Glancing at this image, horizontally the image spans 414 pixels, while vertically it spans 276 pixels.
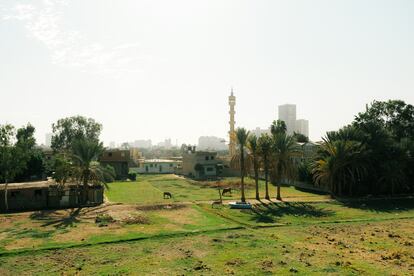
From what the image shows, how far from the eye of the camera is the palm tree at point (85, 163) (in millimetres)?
43906

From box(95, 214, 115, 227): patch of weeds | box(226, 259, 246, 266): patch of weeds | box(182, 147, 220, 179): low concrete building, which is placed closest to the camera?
box(226, 259, 246, 266): patch of weeds

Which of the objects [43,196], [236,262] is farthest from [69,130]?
[236,262]

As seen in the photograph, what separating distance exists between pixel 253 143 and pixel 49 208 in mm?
25836

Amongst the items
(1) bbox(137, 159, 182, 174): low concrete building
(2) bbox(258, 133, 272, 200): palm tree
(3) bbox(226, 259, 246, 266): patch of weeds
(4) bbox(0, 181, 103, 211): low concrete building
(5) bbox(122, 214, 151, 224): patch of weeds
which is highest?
(2) bbox(258, 133, 272, 200): palm tree

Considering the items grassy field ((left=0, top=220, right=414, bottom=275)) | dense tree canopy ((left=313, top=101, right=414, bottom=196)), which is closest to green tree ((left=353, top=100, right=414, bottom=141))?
dense tree canopy ((left=313, top=101, right=414, bottom=196))

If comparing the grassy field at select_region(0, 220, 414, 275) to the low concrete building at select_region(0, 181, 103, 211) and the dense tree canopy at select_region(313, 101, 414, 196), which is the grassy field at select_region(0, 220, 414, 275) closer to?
the low concrete building at select_region(0, 181, 103, 211)

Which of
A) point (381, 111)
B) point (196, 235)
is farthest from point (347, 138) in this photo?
point (196, 235)

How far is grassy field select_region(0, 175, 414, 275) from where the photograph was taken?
22.9 meters

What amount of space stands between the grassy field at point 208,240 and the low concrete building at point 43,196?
2.52 meters

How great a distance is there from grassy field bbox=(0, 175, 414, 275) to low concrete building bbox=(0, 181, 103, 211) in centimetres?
252

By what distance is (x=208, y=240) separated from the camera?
1161 inches

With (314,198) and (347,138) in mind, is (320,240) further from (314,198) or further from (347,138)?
(347,138)

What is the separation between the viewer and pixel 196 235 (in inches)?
1235

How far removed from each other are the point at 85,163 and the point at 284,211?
918 inches
